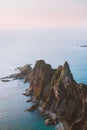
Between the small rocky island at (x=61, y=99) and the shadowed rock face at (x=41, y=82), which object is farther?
the shadowed rock face at (x=41, y=82)

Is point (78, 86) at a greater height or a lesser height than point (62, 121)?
greater

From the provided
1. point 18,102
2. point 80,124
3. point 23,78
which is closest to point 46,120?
point 80,124

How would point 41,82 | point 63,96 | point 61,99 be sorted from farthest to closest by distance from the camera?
1. point 41,82
2. point 63,96
3. point 61,99

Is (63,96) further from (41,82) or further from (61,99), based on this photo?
(41,82)

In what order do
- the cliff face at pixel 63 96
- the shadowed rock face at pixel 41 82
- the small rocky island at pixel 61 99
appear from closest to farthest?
the small rocky island at pixel 61 99 → the cliff face at pixel 63 96 → the shadowed rock face at pixel 41 82

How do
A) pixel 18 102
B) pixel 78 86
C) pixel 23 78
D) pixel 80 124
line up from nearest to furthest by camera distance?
pixel 80 124
pixel 78 86
pixel 18 102
pixel 23 78

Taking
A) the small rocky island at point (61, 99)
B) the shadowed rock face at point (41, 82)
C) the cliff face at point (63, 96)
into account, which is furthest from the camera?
the shadowed rock face at point (41, 82)

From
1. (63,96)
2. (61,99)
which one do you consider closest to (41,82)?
(63,96)

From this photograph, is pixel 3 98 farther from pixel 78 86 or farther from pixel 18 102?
pixel 78 86
